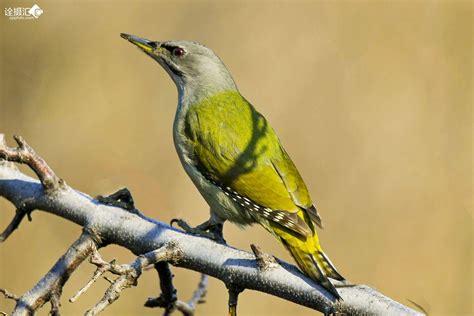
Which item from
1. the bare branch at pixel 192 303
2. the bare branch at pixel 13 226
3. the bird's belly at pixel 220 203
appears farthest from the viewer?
the bird's belly at pixel 220 203

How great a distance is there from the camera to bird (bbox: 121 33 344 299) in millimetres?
3932

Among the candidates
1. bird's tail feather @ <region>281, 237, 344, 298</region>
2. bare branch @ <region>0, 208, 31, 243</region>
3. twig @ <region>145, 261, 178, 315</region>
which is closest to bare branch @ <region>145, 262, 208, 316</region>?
twig @ <region>145, 261, 178, 315</region>

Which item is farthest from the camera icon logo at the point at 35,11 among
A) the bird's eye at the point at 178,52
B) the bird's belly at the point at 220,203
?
the bird's belly at the point at 220,203

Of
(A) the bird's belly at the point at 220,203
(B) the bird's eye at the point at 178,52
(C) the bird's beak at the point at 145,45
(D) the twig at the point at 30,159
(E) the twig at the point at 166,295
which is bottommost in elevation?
(E) the twig at the point at 166,295

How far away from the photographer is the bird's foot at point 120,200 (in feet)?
11.4

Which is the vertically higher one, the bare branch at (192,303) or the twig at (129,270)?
the bare branch at (192,303)

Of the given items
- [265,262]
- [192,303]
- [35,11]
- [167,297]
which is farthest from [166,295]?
[35,11]

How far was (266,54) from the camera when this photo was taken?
25.2 feet

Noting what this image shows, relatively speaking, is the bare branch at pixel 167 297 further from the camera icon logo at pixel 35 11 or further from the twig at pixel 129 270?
the camera icon logo at pixel 35 11

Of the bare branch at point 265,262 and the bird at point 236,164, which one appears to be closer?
the bare branch at point 265,262

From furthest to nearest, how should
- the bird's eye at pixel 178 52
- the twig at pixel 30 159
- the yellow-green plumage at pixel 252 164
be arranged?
the bird's eye at pixel 178 52
the yellow-green plumage at pixel 252 164
the twig at pixel 30 159

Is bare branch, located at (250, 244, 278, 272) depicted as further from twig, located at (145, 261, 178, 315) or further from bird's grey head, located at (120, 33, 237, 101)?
bird's grey head, located at (120, 33, 237, 101)

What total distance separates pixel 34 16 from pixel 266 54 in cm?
255

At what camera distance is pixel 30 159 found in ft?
11.1
